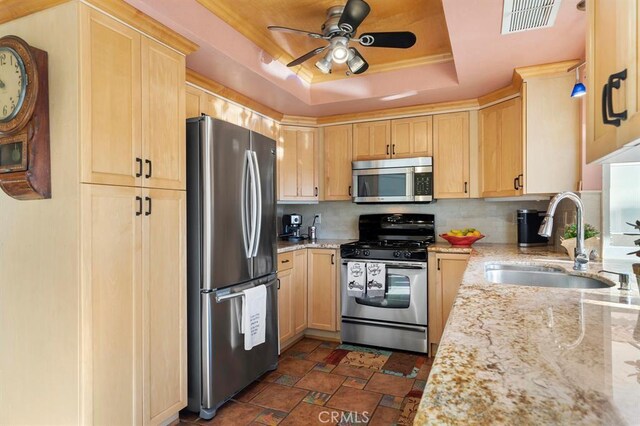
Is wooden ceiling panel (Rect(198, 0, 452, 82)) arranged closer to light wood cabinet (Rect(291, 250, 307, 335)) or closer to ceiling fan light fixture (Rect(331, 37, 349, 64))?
ceiling fan light fixture (Rect(331, 37, 349, 64))

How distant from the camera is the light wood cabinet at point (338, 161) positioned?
3881 millimetres

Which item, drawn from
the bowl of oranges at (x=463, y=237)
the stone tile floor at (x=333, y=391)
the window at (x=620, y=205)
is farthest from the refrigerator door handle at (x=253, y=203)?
the window at (x=620, y=205)

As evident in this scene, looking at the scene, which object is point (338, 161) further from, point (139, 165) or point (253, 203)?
point (139, 165)

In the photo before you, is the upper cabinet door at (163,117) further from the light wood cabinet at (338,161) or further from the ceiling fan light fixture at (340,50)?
the light wood cabinet at (338,161)

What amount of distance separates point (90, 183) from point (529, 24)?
8.04 feet

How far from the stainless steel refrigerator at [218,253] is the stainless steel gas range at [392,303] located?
117 cm

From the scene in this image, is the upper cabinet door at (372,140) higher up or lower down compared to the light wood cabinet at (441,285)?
higher up

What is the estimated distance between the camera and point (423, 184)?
3533 mm

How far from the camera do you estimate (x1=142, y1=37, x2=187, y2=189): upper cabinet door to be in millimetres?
1954

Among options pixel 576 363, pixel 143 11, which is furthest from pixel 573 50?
pixel 143 11

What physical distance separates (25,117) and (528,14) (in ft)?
8.37

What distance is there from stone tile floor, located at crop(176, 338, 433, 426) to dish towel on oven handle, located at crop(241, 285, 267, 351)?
1.21ft

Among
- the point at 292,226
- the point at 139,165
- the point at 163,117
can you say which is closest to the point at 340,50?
the point at 163,117

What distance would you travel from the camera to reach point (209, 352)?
221 centimetres
